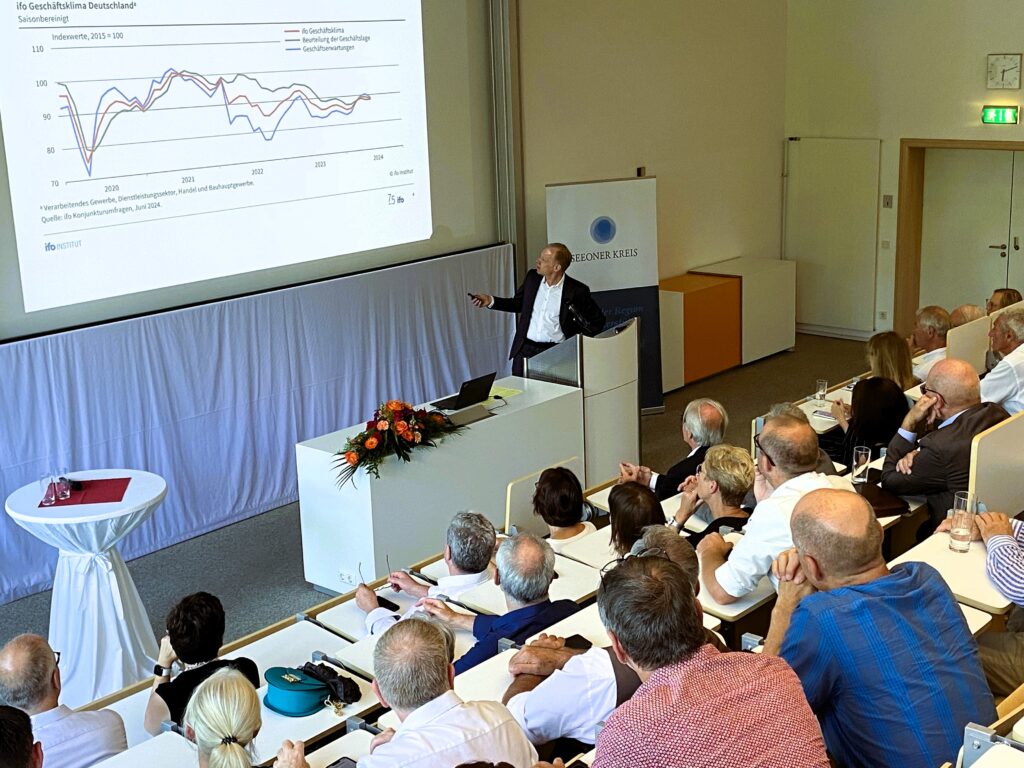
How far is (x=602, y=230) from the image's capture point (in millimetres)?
8867

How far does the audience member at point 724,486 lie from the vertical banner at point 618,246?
14.3 ft

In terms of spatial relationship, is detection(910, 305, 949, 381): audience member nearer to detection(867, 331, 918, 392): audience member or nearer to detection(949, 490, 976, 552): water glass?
detection(867, 331, 918, 392): audience member

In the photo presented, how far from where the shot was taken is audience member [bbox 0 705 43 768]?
103 inches

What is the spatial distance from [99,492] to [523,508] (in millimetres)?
1890

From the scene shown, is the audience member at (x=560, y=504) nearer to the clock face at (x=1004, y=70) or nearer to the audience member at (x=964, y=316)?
the audience member at (x=964, y=316)

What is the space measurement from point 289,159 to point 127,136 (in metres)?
1.08

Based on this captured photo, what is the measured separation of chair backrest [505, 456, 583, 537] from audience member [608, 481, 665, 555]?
60cm

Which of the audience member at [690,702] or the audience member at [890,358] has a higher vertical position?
the audience member at [690,702]

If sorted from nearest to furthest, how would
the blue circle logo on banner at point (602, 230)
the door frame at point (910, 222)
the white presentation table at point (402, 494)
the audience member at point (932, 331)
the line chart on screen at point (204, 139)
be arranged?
the white presentation table at point (402, 494) < the line chart on screen at point (204, 139) < the audience member at point (932, 331) < the blue circle logo on banner at point (602, 230) < the door frame at point (910, 222)

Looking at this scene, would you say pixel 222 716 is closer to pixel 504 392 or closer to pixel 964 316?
pixel 504 392

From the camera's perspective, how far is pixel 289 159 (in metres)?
7.17

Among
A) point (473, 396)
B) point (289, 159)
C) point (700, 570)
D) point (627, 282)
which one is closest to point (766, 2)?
point (627, 282)

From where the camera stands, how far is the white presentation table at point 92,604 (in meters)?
5.03

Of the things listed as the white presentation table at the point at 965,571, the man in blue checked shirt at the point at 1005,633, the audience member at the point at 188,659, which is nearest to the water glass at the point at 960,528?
the white presentation table at the point at 965,571
